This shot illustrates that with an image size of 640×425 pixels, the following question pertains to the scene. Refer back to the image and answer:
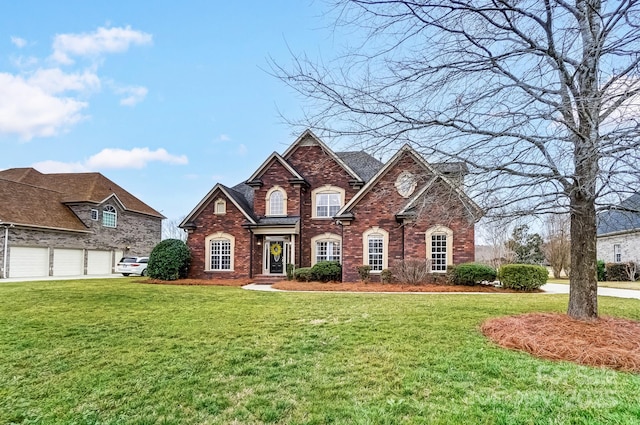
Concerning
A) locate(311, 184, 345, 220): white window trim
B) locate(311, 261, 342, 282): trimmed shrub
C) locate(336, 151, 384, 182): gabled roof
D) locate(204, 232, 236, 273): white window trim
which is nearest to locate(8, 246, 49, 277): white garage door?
locate(204, 232, 236, 273): white window trim

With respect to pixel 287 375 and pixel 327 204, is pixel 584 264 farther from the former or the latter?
pixel 327 204

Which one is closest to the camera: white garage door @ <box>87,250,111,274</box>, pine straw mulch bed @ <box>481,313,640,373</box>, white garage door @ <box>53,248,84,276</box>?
pine straw mulch bed @ <box>481,313,640,373</box>

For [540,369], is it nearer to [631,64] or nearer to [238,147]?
[631,64]

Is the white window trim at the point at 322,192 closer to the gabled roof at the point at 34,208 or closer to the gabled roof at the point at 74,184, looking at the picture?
the gabled roof at the point at 34,208

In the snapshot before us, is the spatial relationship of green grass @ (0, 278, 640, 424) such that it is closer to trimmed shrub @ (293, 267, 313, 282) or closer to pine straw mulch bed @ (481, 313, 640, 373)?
pine straw mulch bed @ (481, 313, 640, 373)

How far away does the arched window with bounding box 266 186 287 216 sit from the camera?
73.2 feet

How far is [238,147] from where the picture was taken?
20.5 meters

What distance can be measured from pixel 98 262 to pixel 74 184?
22.8 feet

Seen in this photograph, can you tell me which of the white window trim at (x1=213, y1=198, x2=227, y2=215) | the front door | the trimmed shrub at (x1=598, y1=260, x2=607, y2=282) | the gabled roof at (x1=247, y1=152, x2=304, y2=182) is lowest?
the trimmed shrub at (x1=598, y1=260, x2=607, y2=282)

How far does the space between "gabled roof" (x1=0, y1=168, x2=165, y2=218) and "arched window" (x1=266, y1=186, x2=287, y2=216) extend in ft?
53.5

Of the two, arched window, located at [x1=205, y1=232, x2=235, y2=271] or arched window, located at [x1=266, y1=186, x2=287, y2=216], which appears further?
arched window, located at [x1=266, y1=186, x2=287, y2=216]

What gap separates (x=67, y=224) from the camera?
28.3 meters

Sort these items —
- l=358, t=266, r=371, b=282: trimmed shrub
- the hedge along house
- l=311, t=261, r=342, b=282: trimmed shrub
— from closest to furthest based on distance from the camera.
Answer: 1. l=358, t=266, r=371, b=282: trimmed shrub
2. l=311, t=261, r=342, b=282: trimmed shrub
3. the hedge along house

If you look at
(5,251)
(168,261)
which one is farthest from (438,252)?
(5,251)
